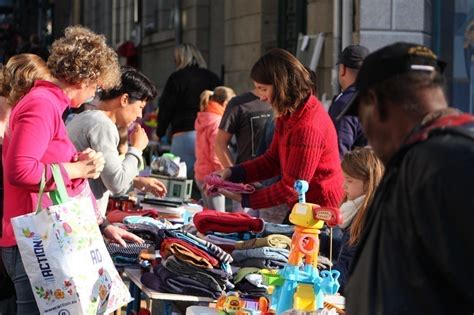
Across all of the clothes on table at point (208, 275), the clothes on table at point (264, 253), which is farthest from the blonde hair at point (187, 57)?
the clothes on table at point (208, 275)

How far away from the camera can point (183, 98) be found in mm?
12023

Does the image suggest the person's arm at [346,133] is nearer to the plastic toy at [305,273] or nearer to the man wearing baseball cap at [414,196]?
the plastic toy at [305,273]

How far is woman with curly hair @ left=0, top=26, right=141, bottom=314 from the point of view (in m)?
4.82

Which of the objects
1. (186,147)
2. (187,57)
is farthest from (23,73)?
(187,57)

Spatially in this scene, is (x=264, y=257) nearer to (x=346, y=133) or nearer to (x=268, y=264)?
(x=268, y=264)

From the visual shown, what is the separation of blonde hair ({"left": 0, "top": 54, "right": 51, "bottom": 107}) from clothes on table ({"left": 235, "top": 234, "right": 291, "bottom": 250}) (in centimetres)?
129

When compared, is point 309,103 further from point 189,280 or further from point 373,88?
point 373,88

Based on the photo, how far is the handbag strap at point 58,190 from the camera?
488 cm

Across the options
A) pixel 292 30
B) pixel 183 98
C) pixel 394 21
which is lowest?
pixel 183 98

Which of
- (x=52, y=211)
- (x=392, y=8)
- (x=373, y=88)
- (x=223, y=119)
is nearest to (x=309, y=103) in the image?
(x=52, y=211)

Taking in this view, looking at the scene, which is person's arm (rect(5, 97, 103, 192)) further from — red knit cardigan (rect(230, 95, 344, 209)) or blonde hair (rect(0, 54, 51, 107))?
red knit cardigan (rect(230, 95, 344, 209))

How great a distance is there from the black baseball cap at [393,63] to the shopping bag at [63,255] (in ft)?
7.53

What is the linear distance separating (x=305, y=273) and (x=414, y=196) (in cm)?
210

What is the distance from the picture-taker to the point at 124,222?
6629 millimetres
